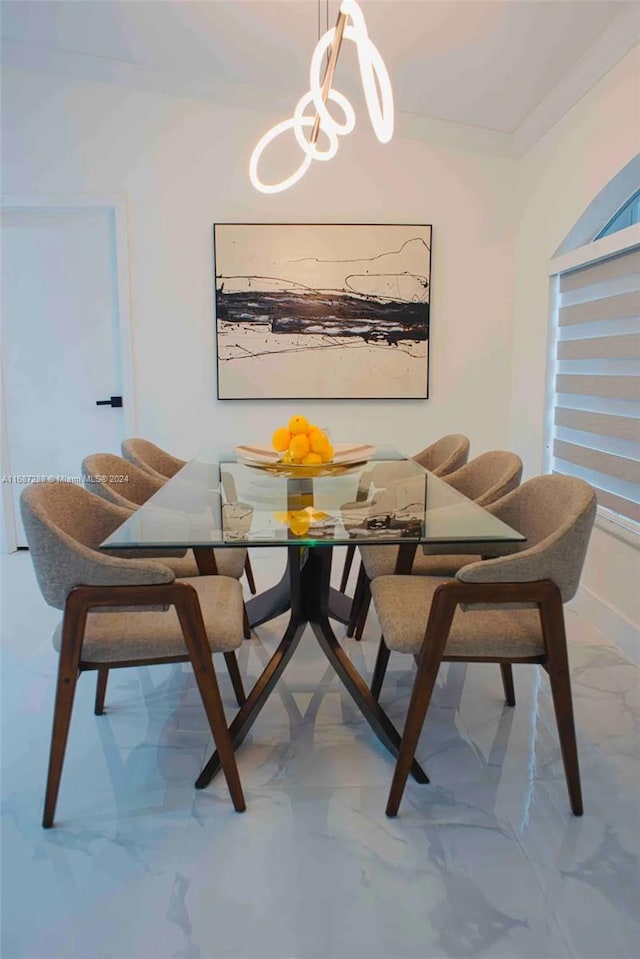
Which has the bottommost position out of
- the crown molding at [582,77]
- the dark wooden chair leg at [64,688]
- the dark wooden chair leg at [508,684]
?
the dark wooden chair leg at [508,684]

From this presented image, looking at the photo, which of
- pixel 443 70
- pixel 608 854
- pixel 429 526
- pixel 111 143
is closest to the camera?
pixel 608 854

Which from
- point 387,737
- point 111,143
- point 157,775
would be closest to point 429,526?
point 387,737

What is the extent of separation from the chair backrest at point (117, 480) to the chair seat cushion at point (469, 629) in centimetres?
92

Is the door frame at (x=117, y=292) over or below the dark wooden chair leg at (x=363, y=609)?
over

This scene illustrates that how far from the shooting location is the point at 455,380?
12.8 feet

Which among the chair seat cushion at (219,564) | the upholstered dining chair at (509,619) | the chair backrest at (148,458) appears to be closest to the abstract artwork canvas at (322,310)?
the chair backrest at (148,458)

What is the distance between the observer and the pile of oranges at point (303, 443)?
244 centimetres

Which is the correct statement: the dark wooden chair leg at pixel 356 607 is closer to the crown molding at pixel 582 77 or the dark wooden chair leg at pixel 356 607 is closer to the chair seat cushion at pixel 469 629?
the chair seat cushion at pixel 469 629

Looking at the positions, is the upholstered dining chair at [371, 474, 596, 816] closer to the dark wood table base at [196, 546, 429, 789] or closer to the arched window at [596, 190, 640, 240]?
the dark wood table base at [196, 546, 429, 789]

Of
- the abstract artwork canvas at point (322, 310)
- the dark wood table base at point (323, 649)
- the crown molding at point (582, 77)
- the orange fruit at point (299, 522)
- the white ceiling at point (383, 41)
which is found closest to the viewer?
the orange fruit at point (299, 522)

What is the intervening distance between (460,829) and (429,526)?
73 centimetres

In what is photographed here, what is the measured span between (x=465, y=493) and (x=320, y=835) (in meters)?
1.36

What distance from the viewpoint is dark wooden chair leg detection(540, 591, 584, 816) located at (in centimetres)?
155

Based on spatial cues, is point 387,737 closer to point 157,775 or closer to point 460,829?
point 460,829
